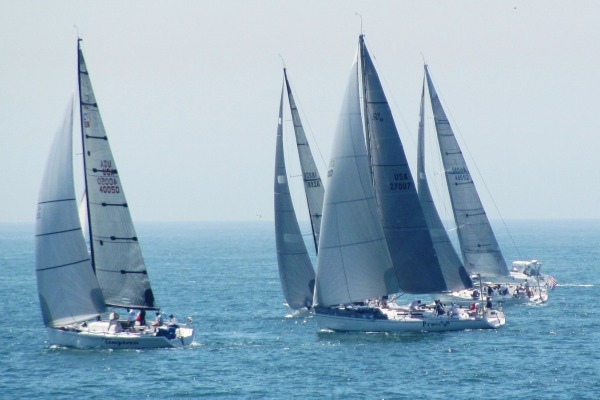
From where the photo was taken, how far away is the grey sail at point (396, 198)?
55.4 m

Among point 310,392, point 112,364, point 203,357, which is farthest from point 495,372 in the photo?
point 112,364

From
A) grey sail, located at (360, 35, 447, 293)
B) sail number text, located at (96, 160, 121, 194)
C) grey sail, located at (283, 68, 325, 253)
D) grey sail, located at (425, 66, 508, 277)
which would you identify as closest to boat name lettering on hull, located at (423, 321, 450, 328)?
grey sail, located at (360, 35, 447, 293)

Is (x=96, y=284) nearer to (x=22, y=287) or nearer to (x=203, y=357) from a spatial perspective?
(x=203, y=357)

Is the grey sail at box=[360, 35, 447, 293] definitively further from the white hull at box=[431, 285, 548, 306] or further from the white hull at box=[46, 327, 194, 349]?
the white hull at box=[46, 327, 194, 349]

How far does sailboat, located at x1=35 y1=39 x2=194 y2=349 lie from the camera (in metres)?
Answer: 48.4

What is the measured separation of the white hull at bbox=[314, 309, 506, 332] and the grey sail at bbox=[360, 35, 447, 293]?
1.95 m

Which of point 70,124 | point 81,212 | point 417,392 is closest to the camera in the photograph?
point 417,392

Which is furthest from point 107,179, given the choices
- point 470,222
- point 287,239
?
point 470,222

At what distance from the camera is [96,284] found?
49.4 meters

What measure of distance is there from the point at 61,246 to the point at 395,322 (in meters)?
16.6

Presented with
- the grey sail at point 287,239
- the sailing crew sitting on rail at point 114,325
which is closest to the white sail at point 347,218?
the grey sail at point 287,239

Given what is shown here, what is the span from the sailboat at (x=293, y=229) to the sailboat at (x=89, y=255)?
1293 cm

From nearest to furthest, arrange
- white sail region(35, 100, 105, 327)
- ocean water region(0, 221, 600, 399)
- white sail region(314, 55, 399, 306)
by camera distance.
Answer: ocean water region(0, 221, 600, 399), white sail region(35, 100, 105, 327), white sail region(314, 55, 399, 306)

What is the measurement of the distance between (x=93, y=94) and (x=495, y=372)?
21.4 metres
